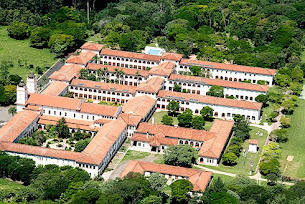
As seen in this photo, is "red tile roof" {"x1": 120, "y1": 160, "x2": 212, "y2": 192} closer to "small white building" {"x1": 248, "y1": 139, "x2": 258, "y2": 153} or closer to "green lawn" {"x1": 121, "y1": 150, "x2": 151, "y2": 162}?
"green lawn" {"x1": 121, "y1": 150, "x2": 151, "y2": 162}

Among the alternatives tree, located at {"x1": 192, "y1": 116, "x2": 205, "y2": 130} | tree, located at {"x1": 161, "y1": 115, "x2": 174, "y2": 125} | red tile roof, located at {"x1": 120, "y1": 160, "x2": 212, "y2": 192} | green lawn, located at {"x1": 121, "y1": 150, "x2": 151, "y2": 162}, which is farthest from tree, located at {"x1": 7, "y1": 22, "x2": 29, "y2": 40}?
red tile roof, located at {"x1": 120, "y1": 160, "x2": 212, "y2": 192}

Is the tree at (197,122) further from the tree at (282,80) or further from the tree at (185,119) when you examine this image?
the tree at (282,80)

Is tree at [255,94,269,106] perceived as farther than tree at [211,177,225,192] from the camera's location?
Yes

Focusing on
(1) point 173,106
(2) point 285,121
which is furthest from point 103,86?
(2) point 285,121

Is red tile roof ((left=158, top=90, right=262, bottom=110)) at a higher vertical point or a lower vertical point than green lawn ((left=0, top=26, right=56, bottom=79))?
higher

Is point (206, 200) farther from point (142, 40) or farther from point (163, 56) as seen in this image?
point (142, 40)

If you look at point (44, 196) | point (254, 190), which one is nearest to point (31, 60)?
point (44, 196)

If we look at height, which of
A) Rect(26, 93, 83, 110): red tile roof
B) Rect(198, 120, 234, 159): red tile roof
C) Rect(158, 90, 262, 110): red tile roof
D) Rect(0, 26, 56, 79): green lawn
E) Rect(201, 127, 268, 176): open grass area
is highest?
Rect(26, 93, 83, 110): red tile roof
